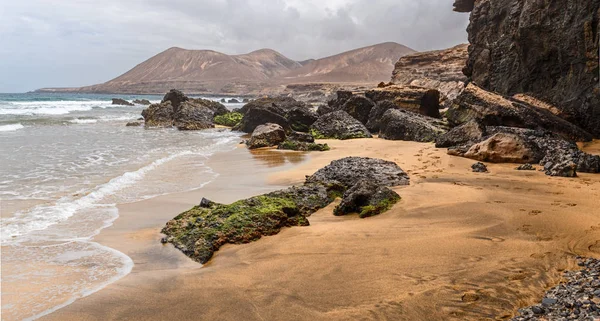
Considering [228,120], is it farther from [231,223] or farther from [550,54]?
[231,223]

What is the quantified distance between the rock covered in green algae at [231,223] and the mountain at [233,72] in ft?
346

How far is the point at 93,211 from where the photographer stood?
5469 mm

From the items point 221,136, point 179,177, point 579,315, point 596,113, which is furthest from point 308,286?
point 221,136

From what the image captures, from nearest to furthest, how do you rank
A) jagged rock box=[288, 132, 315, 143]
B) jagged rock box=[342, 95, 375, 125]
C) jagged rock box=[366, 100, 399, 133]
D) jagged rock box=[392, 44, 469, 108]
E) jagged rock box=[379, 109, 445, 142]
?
1. jagged rock box=[379, 109, 445, 142]
2. jagged rock box=[288, 132, 315, 143]
3. jagged rock box=[366, 100, 399, 133]
4. jagged rock box=[342, 95, 375, 125]
5. jagged rock box=[392, 44, 469, 108]

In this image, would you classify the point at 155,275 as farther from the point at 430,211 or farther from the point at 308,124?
the point at 308,124

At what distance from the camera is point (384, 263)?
10.6 feet

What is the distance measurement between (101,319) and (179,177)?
532 centimetres

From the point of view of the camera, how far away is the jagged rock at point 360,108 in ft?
55.3

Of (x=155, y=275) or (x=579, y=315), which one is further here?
(x=155, y=275)

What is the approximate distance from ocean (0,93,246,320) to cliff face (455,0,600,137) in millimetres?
7714

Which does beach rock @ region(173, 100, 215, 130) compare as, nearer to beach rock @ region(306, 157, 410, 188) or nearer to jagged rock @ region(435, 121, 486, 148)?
jagged rock @ region(435, 121, 486, 148)

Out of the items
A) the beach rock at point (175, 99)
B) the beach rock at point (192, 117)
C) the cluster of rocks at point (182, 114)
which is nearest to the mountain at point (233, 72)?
the beach rock at point (175, 99)

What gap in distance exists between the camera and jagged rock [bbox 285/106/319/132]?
17.1 metres

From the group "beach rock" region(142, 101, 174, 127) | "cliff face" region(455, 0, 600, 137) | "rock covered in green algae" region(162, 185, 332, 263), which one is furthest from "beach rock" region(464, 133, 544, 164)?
"beach rock" region(142, 101, 174, 127)
